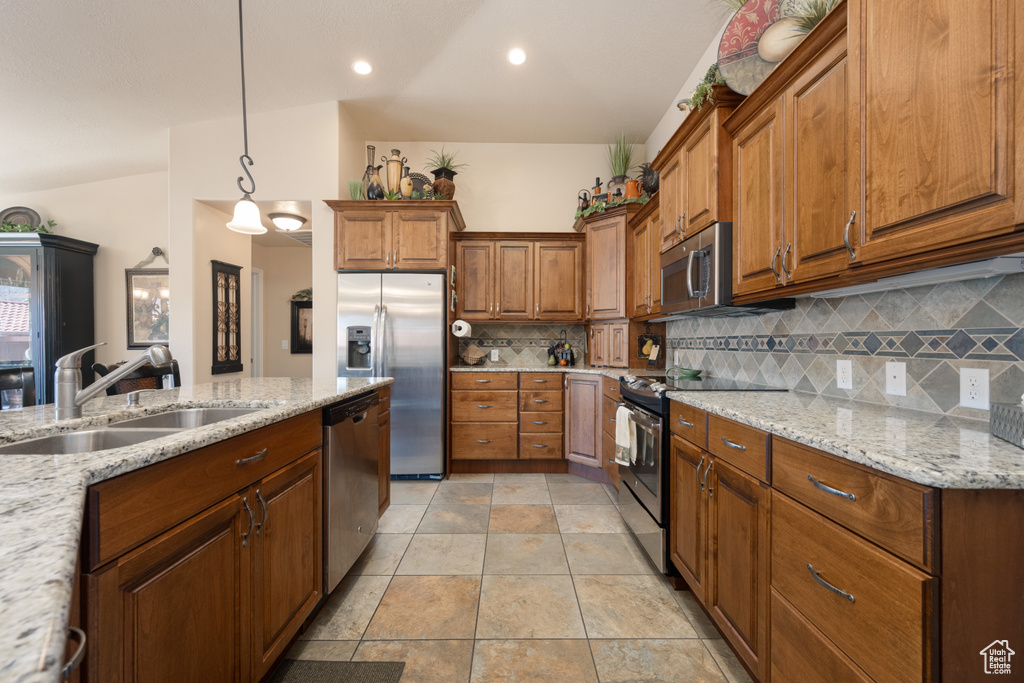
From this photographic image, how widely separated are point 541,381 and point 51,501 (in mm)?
3210

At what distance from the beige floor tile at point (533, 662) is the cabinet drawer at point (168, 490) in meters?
1.00

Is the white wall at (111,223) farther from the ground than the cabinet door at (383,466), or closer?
farther from the ground

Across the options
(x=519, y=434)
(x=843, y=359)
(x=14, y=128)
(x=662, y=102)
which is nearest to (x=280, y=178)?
(x=14, y=128)

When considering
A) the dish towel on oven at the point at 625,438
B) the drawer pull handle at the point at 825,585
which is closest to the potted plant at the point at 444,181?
the dish towel on oven at the point at 625,438

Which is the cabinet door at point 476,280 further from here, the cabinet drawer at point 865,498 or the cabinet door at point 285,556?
the cabinet drawer at point 865,498

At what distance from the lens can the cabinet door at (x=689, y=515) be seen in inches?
64.1

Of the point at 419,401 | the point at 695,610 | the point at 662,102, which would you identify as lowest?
the point at 695,610

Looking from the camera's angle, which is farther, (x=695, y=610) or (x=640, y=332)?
(x=640, y=332)

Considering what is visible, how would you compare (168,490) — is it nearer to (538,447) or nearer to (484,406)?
(484,406)

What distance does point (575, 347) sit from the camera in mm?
4266

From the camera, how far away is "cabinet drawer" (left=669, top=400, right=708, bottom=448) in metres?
1.64

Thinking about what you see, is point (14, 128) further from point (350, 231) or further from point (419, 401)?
point (419, 401)

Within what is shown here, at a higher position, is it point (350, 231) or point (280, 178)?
point (280, 178)

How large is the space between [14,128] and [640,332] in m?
5.44
